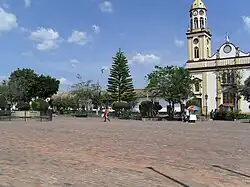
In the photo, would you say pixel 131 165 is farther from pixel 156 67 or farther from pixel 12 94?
pixel 12 94

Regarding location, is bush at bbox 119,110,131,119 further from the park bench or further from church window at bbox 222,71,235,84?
church window at bbox 222,71,235,84

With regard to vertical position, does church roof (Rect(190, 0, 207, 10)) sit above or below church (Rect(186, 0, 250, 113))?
above

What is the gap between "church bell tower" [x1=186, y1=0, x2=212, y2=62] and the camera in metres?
69.3

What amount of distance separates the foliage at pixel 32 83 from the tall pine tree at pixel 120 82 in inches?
747

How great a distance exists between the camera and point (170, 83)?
4453 cm

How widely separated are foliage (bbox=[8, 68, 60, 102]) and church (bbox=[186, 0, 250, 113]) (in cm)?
3211

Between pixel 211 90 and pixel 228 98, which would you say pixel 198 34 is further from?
pixel 228 98

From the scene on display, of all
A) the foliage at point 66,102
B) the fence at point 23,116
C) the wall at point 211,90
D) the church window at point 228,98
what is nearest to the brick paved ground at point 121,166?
the fence at point 23,116

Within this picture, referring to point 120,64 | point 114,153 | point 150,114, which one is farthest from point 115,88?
point 114,153

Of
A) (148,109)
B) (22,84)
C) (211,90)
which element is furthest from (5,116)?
(211,90)

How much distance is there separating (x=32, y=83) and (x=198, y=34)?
3748cm

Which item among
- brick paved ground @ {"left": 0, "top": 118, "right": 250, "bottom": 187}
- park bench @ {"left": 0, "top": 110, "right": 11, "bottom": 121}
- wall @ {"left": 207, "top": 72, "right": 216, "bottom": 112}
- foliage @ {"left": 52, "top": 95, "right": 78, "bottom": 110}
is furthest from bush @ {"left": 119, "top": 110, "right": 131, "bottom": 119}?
brick paved ground @ {"left": 0, "top": 118, "right": 250, "bottom": 187}

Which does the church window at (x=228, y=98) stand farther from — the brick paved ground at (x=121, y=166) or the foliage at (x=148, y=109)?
the brick paved ground at (x=121, y=166)

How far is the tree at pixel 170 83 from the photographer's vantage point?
44.2m
